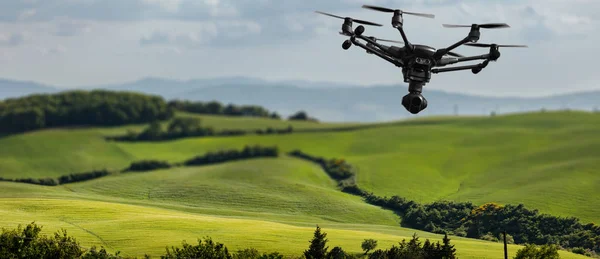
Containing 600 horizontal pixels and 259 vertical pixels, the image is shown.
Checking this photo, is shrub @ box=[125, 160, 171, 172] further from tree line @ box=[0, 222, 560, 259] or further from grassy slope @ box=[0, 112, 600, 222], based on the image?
tree line @ box=[0, 222, 560, 259]

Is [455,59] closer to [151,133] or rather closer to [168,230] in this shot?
[168,230]

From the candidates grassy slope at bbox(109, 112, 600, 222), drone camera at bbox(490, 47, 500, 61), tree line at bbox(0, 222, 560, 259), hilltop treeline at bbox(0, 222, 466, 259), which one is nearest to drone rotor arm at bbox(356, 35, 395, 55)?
drone camera at bbox(490, 47, 500, 61)

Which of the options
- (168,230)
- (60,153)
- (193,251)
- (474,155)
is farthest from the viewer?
(60,153)

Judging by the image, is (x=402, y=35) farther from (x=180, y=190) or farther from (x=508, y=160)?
(x=508, y=160)

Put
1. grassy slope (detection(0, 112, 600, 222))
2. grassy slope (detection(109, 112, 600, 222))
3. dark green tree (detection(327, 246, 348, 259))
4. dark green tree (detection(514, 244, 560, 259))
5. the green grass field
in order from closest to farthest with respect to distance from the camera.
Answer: dark green tree (detection(514, 244, 560, 259))
dark green tree (detection(327, 246, 348, 259))
the green grass field
grassy slope (detection(109, 112, 600, 222))
grassy slope (detection(0, 112, 600, 222))

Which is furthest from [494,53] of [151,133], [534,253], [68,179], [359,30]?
[151,133]
